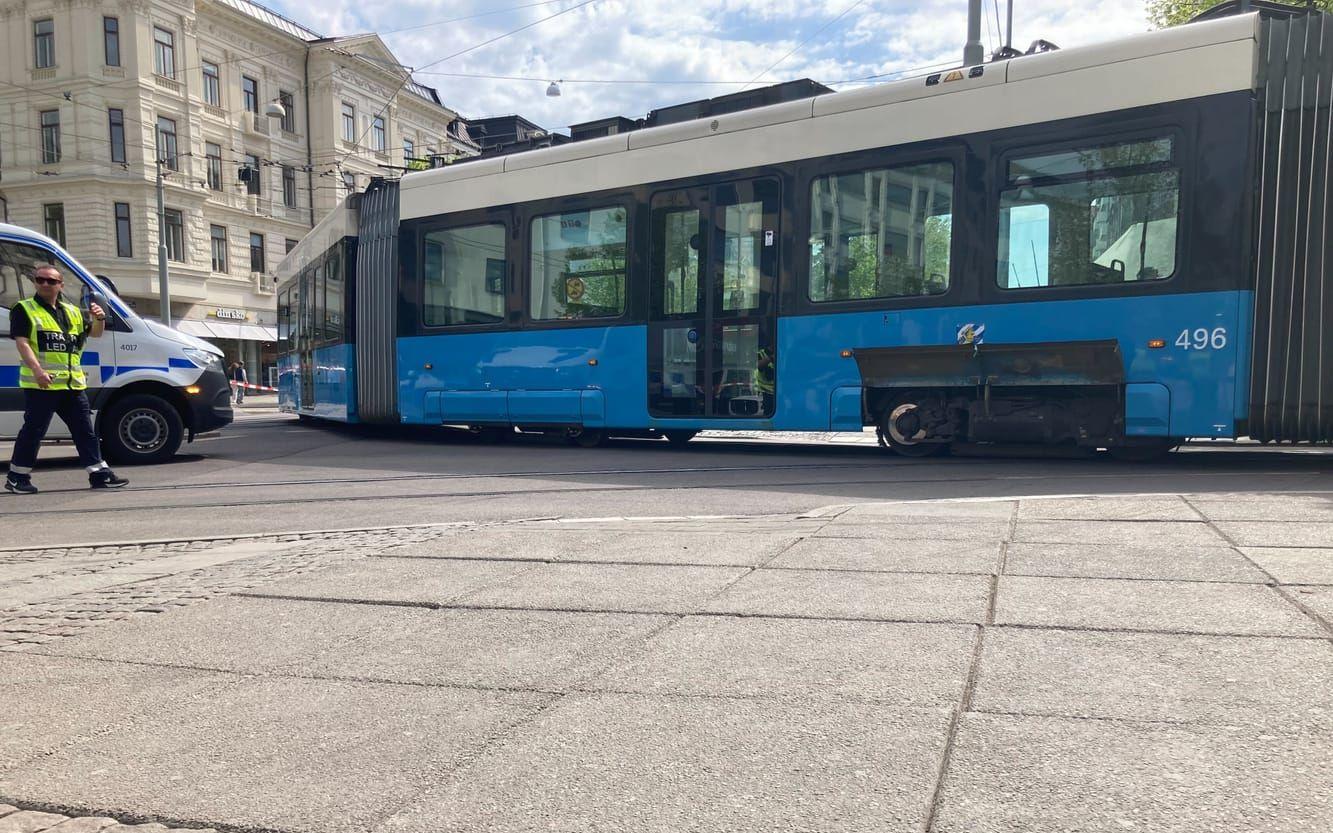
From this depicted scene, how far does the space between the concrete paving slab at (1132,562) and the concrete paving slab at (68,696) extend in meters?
3.10

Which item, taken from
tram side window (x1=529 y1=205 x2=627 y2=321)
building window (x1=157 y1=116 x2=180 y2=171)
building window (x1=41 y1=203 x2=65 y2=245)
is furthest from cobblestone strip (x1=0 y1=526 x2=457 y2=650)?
building window (x1=157 y1=116 x2=180 y2=171)

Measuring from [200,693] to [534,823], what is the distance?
1.37m

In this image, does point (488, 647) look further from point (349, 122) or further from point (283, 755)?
point (349, 122)

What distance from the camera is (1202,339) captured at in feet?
24.9

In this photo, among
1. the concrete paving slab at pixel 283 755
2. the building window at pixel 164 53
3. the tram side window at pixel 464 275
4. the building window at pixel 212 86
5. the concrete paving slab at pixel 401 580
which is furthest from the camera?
the building window at pixel 212 86

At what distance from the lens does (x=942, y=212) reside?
876cm

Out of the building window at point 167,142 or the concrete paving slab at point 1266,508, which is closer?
the concrete paving slab at point 1266,508

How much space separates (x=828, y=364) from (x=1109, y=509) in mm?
4029

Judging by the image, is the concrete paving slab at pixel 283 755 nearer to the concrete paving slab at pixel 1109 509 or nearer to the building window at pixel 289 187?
the concrete paving slab at pixel 1109 509

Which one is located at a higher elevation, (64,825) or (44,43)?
(44,43)

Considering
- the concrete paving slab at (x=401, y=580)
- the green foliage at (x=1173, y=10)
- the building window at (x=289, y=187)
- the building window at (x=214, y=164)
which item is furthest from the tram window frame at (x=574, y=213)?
the building window at (x=289, y=187)

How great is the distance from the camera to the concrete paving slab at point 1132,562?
12.6ft

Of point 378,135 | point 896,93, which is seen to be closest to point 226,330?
point 378,135

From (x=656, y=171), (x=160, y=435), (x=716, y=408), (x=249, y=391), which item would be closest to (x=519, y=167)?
(x=656, y=171)
